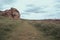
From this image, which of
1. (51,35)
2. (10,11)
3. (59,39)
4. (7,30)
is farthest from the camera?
(10,11)

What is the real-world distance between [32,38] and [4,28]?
425 cm

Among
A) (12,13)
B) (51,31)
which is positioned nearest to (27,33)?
(51,31)

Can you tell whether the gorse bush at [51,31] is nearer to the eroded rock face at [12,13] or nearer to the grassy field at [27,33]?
the grassy field at [27,33]

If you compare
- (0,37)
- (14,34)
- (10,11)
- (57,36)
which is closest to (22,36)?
(14,34)

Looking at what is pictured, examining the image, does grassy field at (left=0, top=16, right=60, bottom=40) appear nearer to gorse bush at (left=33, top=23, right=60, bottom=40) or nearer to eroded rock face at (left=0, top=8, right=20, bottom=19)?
gorse bush at (left=33, top=23, right=60, bottom=40)

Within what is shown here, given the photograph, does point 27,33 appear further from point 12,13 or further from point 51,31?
point 12,13

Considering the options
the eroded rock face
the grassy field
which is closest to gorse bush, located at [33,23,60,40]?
the grassy field

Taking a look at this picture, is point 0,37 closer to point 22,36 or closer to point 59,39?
point 22,36

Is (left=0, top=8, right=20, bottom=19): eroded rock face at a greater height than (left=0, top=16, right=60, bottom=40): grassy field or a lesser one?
greater

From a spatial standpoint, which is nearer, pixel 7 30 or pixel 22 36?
pixel 22 36

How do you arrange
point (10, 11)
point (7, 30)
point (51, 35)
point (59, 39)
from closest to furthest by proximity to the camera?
point (59, 39) → point (51, 35) → point (7, 30) → point (10, 11)

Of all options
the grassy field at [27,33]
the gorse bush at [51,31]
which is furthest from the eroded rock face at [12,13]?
the gorse bush at [51,31]

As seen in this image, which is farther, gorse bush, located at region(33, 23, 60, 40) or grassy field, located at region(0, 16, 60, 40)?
gorse bush, located at region(33, 23, 60, 40)

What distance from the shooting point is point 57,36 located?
19953 mm
